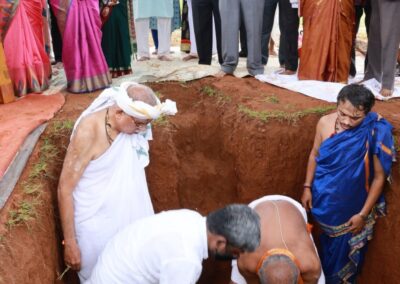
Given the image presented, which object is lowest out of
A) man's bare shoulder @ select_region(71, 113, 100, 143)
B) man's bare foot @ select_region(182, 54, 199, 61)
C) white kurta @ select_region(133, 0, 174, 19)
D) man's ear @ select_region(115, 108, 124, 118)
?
man's bare foot @ select_region(182, 54, 199, 61)

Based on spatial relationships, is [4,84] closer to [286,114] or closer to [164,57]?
[164,57]

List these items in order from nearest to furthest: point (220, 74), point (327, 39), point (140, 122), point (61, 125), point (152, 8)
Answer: point (140, 122) → point (61, 125) → point (327, 39) → point (220, 74) → point (152, 8)

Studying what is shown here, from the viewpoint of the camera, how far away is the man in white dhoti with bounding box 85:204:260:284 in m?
2.27

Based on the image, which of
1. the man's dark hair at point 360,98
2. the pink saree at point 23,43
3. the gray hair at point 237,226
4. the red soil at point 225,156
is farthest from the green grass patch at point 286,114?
the pink saree at point 23,43

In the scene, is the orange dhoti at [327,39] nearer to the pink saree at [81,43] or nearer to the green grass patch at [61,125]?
the pink saree at [81,43]

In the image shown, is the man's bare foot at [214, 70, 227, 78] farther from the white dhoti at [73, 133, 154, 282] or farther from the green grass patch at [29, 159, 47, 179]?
the green grass patch at [29, 159, 47, 179]

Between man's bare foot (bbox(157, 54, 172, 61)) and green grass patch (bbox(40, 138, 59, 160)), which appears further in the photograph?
man's bare foot (bbox(157, 54, 172, 61))

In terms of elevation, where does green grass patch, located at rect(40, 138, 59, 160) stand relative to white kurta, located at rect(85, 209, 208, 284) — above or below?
above

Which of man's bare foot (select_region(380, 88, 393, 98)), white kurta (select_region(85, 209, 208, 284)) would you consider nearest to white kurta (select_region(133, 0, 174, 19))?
man's bare foot (select_region(380, 88, 393, 98))

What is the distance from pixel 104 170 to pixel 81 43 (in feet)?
7.82

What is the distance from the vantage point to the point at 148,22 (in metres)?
6.79

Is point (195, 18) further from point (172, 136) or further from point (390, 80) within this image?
point (390, 80)

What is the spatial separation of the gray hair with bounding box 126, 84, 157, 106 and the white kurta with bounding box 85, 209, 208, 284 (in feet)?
2.42

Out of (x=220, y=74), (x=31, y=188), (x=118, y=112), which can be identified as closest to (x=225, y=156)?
(x=220, y=74)
